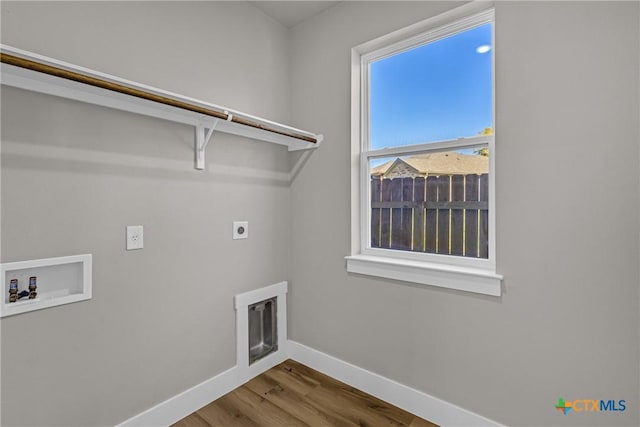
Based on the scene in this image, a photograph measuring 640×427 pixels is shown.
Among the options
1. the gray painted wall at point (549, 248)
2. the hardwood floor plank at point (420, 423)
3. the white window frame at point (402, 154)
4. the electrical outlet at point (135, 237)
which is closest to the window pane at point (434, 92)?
the white window frame at point (402, 154)

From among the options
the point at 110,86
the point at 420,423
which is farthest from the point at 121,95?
the point at 420,423

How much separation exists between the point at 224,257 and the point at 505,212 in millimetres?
1569

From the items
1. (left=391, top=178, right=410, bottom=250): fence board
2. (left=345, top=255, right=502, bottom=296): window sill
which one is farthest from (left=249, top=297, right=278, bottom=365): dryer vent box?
(left=391, top=178, right=410, bottom=250): fence board

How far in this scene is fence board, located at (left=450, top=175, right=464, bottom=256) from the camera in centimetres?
161

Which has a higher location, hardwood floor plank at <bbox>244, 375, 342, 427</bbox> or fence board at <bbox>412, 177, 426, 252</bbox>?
fence board at <bbox>412, 177, 426, 252</bbox>

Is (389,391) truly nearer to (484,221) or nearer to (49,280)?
(484,221)

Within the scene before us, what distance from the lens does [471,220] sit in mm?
1585

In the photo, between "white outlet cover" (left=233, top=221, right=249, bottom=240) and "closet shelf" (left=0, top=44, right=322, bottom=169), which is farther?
"white outlet cover" (left=233, top=221, right=249, bottom=240)

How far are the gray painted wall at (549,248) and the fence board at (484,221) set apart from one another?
0.10 m

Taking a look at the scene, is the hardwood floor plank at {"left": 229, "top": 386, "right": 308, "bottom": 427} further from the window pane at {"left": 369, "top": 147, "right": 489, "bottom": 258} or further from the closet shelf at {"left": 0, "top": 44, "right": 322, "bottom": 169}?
the closet shelf at {"left": 0, "top": 44, "right": 322, "bottom": 169}

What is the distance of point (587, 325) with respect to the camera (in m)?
1.23

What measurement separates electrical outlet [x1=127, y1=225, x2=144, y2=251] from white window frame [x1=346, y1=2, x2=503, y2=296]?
3.90ft

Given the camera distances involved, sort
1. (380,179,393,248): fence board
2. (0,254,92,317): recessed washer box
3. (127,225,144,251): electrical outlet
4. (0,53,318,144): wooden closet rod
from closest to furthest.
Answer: (0,53,318,144): wooden closet rod < (0,254,92,317): recessed washer box < (127,225,144,251): electrical outlet < (380,179,393,248): fence board

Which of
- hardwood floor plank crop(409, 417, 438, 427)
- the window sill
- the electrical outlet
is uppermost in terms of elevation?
the electrical outlet
